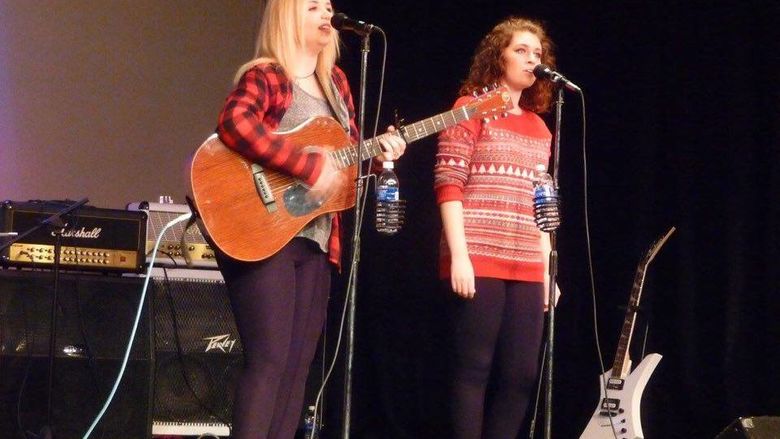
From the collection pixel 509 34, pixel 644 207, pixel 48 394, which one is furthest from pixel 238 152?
pixel 644 207

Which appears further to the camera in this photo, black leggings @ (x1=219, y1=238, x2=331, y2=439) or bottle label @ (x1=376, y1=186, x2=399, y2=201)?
bottle label @ (x1=376, y1=186, x2=399, y2=201)

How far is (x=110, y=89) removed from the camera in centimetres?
508

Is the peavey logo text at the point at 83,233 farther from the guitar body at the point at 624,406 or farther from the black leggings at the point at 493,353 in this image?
the guitar body at the point at 624,406

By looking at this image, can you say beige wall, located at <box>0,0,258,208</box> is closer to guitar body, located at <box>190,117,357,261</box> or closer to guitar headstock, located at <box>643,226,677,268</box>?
guitar body, located at <box>190,117,357,261</box>

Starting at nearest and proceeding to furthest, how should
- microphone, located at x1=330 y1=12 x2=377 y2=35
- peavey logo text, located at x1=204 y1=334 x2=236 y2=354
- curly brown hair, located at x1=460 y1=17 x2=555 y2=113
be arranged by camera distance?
microphone, located at x1=330 y1=12 x2=377 y2=35 → curly brown hair, located at x1=460 y1=17 x2=555 y2=113 → peavey logo text, located at x1=204 y1=334 x2=236 y2=354

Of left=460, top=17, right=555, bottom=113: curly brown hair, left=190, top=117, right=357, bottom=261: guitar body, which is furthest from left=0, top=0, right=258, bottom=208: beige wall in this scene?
left=190, top=117, right=357, bottom=261: guitar body

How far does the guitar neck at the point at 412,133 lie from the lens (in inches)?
113

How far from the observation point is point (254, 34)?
5.50 meters

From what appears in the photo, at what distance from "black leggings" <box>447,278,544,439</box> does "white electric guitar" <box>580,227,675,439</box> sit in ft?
2.64

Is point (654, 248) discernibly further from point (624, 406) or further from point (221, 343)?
point (221, 343)

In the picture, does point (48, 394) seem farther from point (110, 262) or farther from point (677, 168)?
point (677, 168)

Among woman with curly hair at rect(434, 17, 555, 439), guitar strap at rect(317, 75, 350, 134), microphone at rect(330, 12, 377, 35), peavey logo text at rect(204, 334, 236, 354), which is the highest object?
microphone at rect(330, 12, 377, 35)

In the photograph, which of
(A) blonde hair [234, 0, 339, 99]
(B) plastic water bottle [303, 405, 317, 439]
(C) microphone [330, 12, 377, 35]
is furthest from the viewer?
(B) plastic water bottle [303, 405, 317, 439]

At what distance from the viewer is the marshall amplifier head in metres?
3.72
